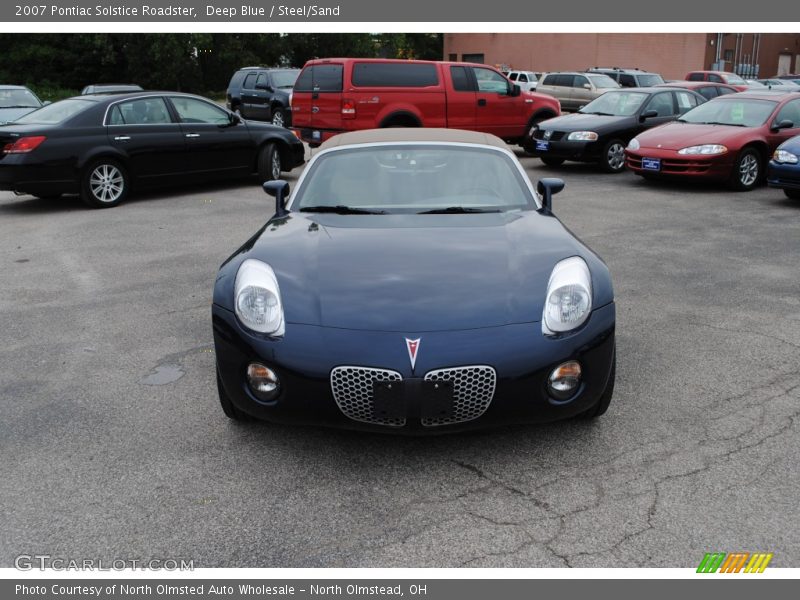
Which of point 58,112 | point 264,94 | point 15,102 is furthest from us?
point 264,94

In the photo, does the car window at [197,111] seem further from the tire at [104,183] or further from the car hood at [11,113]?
the car hood at [11,113]

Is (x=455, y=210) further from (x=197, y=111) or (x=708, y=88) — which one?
(x=708, y=88)

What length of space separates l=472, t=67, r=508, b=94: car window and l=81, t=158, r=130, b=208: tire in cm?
788

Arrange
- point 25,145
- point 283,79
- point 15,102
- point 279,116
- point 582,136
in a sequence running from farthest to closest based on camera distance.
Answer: point 283,79
point 279,116
point 15,102
point 582,136
point 25,145

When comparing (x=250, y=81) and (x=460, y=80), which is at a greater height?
(x=250, y=81)

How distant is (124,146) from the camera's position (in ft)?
36.2

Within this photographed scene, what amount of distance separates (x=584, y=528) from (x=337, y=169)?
2.88 metres

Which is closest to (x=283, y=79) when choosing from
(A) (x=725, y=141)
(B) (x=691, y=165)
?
(B) (x=691, y=165)

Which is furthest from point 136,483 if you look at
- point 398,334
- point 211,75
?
point 211,75

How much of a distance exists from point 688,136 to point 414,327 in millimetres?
10157

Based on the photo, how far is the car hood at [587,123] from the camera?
1441cm

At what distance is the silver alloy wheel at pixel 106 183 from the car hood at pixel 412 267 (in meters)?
7.15

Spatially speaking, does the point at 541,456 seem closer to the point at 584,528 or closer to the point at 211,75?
the point at 584,528
